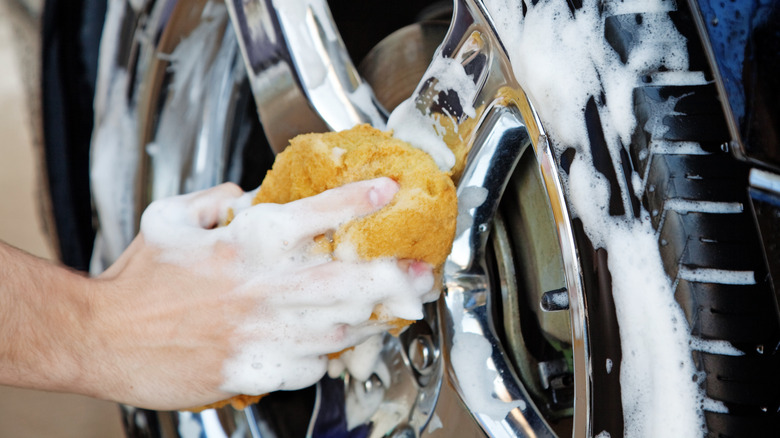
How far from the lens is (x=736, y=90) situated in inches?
16.9

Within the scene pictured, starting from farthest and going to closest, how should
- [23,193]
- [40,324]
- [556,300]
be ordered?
[23,193]
[40,324]
[556,300]

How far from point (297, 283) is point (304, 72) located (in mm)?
286

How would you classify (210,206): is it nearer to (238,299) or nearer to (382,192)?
(238,299)

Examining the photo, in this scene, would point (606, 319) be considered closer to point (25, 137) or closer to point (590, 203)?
point (590, 203)

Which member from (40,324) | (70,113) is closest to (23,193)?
(70,113)

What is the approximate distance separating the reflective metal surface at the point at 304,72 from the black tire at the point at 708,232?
36 centimetres

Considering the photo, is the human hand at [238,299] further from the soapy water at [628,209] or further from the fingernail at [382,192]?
the soapy water at [628,209]

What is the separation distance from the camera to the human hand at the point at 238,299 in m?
0.60

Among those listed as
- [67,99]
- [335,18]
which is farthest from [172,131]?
[335,18]

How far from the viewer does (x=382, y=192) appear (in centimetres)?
60

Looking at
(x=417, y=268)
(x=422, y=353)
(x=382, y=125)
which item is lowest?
(x=422, y=353)

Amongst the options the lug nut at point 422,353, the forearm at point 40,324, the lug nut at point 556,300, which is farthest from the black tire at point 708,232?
the forearm at point 40,324

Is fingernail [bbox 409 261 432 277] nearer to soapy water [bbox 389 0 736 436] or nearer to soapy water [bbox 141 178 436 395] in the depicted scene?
soapy water [bbox 141 178 436 395]

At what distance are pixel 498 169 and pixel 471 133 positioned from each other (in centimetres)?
4
